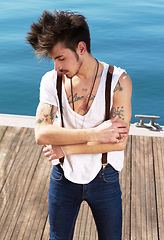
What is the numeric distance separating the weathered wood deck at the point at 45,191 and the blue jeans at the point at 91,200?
2.36ft

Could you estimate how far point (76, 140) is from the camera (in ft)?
5.68

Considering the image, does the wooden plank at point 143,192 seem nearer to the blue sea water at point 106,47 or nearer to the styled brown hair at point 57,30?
the styled brown hair at point 57,30

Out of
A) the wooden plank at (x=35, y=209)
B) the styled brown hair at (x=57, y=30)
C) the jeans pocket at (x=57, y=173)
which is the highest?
the styled brown hair at (x=57, y=30)

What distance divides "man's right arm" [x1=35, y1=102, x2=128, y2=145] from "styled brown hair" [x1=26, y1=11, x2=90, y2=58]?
0.35m

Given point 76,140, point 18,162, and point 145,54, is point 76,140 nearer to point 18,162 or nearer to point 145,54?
point 18,162

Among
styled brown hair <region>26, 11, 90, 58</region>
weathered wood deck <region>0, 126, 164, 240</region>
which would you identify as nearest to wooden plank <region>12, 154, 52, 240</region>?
weathered wood deck <region>0, 126, 164, 240</region>

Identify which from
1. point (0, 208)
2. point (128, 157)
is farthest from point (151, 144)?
point (0, 208)

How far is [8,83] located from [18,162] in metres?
3.96

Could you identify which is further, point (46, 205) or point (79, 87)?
point (46, 205)

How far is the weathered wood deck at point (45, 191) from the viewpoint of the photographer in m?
2.57

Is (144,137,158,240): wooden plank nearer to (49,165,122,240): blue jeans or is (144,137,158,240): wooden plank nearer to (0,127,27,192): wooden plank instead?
(49,165,122,240): blue jeans

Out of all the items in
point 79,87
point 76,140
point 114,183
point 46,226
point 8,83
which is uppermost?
point 79,87

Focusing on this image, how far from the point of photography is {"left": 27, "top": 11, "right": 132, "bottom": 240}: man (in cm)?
168

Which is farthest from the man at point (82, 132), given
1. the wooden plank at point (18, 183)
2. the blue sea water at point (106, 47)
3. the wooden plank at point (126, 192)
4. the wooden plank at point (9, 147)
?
the blue sea water at point (106, 47)
